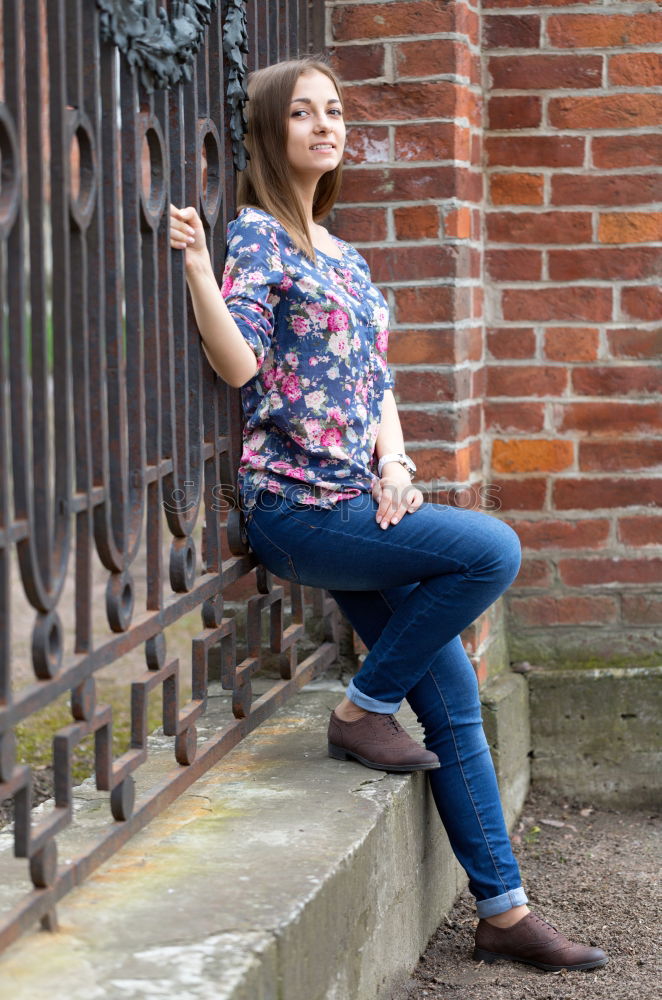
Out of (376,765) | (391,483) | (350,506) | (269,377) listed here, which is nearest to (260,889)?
(376,765)

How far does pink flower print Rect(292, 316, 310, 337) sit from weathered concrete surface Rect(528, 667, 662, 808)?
A: 148 cm

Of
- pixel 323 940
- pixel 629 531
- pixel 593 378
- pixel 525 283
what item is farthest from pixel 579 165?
pixel 323 940

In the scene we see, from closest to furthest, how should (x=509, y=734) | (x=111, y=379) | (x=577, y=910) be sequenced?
(x=111, y=379)
(x=577, y=910)
(x=509, y=734)

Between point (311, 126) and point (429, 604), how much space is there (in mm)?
1033

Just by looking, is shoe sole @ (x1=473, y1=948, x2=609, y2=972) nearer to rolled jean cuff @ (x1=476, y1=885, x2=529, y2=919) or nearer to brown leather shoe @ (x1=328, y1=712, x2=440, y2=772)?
rolled jean cuff @ (x1=476, y1=885, x2=529, y2=919)

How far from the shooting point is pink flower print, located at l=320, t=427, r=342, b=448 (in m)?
2.51

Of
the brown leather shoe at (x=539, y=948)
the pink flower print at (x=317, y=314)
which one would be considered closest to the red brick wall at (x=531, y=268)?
the pink flower print at (x=317, y=314)

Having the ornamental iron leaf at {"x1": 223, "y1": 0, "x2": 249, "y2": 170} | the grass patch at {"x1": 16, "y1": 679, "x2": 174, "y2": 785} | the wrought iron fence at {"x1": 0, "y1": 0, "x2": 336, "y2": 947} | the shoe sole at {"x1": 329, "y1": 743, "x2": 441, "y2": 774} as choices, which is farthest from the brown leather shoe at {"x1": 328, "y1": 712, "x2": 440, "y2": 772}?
the ornamental iron leaf at {"x1": 223, "y1": 0, "x2": 249, "y2": 170}

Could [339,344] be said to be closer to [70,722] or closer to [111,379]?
[111,379]

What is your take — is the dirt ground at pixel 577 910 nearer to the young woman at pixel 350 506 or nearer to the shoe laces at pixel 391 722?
the young woman at pixel 350 506

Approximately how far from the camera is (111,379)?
1.94 metres

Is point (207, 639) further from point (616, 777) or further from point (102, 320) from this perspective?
point (616, 777)

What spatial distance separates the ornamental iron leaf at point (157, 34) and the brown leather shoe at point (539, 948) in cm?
183

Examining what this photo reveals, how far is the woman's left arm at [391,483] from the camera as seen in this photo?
2451 millimetres
